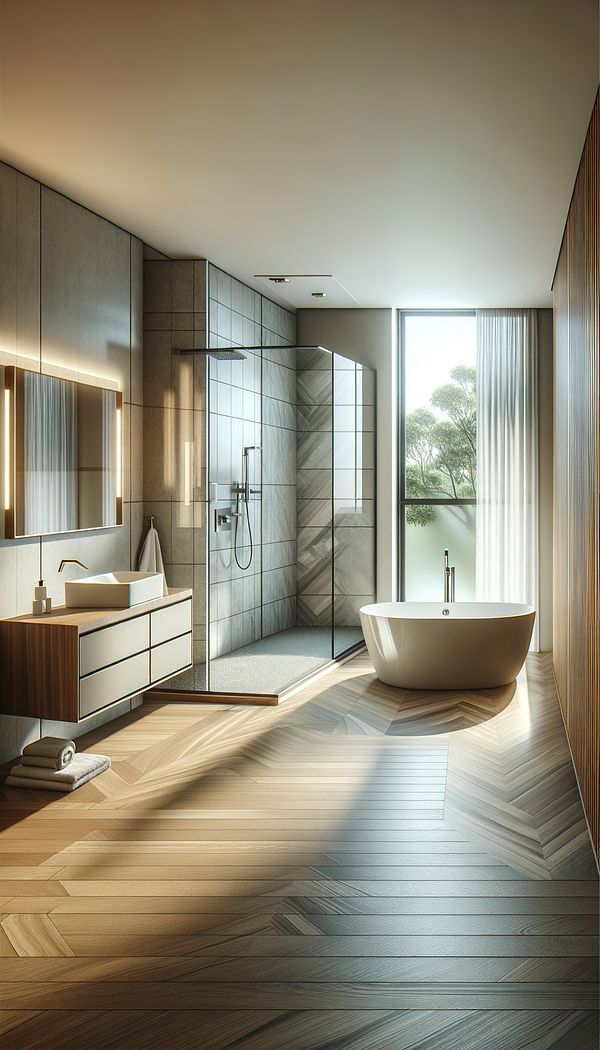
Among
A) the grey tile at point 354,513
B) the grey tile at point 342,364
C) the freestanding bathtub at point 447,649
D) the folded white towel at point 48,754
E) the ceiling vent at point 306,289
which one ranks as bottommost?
the folded white towel at point 48,754

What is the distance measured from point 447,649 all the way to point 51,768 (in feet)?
8.74

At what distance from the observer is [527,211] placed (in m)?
4.77

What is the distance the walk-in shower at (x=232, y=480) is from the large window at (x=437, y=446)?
1852 mm

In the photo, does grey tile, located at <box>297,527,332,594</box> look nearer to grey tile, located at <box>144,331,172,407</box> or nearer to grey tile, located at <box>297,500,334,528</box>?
grey tile, located at <box>297,500,334,528</box>

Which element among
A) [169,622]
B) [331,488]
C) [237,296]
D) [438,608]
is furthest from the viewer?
[438,608]

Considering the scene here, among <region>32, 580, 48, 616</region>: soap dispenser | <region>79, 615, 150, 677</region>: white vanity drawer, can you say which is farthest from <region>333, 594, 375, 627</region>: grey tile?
<region>32, 580, 48, 616</region>: soap dispenser

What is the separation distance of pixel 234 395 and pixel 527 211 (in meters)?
2.02

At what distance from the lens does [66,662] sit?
3881 millimetres

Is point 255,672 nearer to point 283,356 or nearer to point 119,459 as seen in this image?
point 119,459

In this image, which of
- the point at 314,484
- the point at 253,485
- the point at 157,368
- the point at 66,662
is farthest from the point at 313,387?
the point at 66,662

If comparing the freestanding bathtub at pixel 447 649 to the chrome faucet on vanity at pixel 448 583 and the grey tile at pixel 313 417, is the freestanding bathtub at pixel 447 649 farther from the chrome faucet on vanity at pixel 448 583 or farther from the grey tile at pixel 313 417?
the grey tile at pixel 313 417

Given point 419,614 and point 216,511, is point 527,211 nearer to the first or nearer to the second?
A: point 216,511

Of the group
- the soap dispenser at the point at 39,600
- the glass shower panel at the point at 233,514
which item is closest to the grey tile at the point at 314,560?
the glass shower panel at the point at 233,514

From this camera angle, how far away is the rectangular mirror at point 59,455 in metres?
4.07
